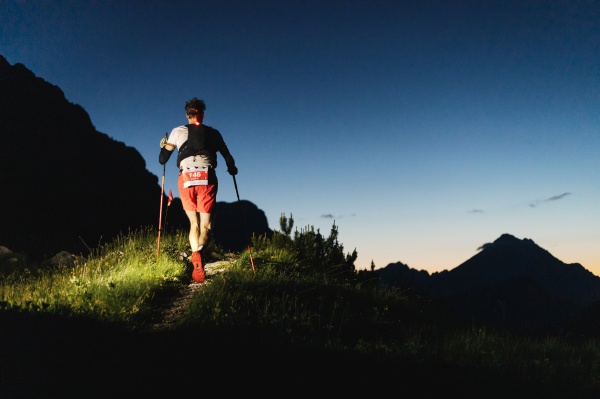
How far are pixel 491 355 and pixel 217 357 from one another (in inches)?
177

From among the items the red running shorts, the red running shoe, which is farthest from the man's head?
the red running shoe

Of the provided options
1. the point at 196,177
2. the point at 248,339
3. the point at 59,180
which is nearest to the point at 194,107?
the point at 196,177

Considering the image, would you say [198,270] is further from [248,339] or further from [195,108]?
[195,108]

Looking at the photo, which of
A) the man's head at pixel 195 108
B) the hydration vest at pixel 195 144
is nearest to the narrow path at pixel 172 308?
the hydration vest at pixel 195 144

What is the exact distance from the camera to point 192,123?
8.38 m

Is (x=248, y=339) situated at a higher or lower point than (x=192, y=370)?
higher

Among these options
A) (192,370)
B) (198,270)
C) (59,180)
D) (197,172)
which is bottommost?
(192,370)

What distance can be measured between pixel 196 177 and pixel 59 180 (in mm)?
31771

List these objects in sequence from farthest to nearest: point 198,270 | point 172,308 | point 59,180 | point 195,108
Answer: point 59,180 → point 195,108 → point 198,270 → point 172,308

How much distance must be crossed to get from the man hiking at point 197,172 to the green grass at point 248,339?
874 mm

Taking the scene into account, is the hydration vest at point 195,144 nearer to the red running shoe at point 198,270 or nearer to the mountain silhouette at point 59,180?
the mountain silhouette at point 59,180

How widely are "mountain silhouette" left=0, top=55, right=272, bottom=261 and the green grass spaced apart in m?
2.07

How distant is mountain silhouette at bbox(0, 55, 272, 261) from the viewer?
22.9 meters

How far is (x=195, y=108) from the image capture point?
8320 mm
